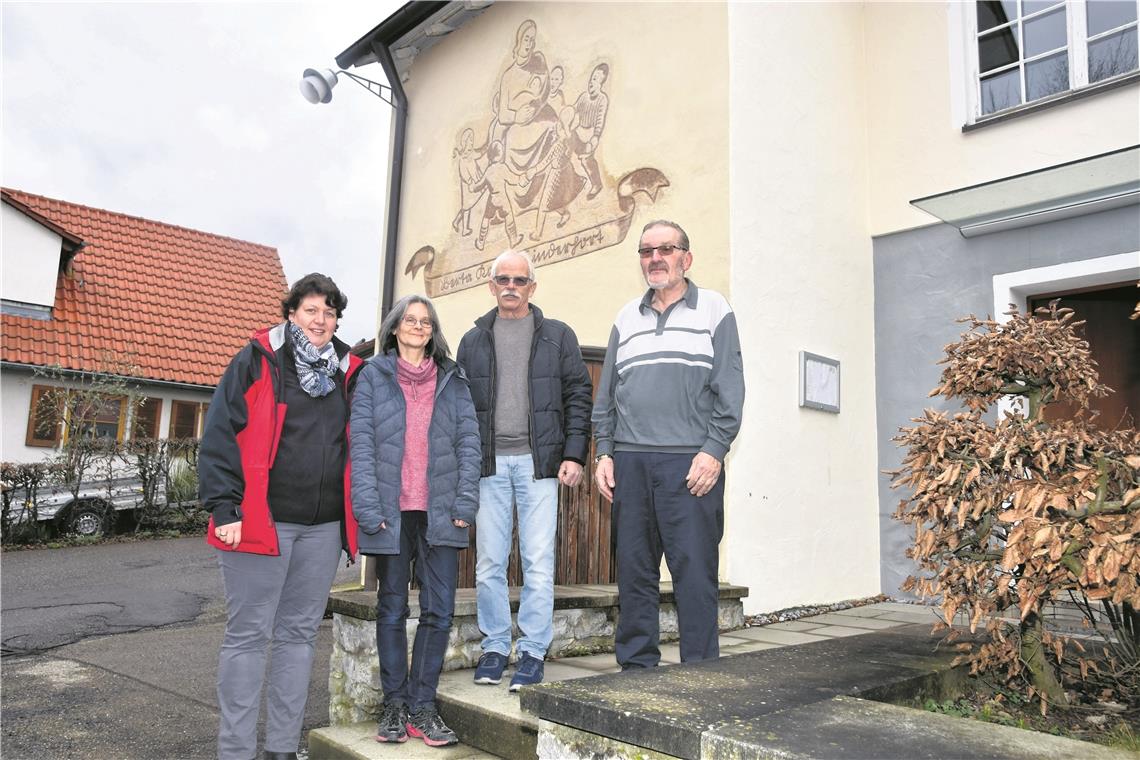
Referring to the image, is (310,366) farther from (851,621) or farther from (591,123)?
(591,123)

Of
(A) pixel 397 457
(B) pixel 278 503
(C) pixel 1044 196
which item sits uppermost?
(C) pixel 1044 196

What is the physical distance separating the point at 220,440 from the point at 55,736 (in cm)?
194

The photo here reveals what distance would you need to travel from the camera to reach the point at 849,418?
21.8 feet

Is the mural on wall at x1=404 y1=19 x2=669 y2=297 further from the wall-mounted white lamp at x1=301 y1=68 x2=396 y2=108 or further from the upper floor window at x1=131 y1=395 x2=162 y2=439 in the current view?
the upper floor window at x1=131 y1=395 x2=162 y2=439

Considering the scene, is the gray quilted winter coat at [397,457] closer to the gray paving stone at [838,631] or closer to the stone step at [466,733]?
the stone step at [466,733]

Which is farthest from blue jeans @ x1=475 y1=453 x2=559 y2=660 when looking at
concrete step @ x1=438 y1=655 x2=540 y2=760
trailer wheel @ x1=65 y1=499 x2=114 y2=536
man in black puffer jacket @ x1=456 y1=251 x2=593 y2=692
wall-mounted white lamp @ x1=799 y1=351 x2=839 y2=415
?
trailer wheel @ x1=65 y1=499 x2=114 y2=536

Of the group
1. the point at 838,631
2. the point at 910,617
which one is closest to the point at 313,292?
the point at 838,631

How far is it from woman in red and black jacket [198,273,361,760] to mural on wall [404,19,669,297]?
12.7ft

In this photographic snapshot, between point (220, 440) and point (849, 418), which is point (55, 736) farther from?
point (849, 418)

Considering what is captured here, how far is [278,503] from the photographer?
312 centimetres

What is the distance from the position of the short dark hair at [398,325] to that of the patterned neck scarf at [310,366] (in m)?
Answer: 0.31

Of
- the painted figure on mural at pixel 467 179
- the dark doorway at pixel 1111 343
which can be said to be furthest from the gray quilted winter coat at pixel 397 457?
the painted figure on mural at pixel 467 179

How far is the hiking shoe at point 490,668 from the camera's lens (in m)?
3.51

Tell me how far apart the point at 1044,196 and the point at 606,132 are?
3387mm
